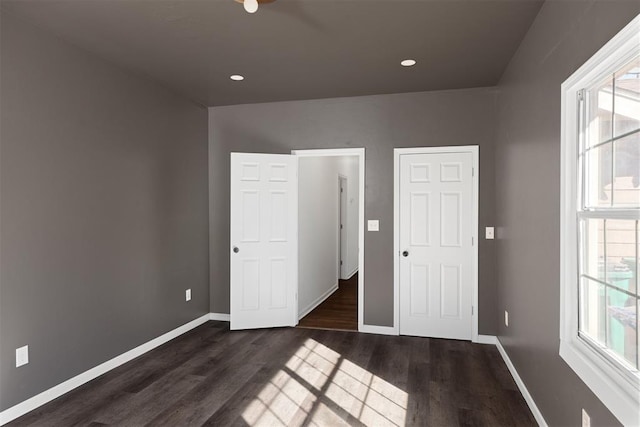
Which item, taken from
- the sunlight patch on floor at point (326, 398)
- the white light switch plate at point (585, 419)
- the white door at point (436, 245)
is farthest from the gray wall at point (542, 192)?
Answer: the sunlight patch on floor at point (326, 398)

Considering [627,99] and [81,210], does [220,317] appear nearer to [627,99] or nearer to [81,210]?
[81,210]

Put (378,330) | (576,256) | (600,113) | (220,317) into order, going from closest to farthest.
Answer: (600,113) → (576,256) → (378,330) → (220,317)

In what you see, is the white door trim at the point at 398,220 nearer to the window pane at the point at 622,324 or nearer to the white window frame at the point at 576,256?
the white window frame at the point at 576,256

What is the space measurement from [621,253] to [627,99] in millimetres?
614

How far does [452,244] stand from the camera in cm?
423

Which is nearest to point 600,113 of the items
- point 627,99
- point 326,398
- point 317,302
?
point 627,99

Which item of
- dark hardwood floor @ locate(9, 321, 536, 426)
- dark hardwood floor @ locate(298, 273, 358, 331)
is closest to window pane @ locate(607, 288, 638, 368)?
dark hardwood floor @ locate(9, 321, 536, 426)

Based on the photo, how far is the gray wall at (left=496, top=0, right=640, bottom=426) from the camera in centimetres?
183

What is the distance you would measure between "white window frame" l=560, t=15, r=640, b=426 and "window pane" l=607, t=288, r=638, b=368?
0.07m

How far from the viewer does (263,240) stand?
4.58 metres

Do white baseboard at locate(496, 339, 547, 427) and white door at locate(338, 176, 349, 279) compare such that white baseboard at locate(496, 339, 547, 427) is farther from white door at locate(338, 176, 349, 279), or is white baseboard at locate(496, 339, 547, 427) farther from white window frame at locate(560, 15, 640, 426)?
white door at locate(338, 176, 349, 279)

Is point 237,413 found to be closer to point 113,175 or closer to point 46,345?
point 46,345

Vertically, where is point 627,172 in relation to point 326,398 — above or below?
above

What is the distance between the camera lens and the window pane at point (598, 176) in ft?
5.67
